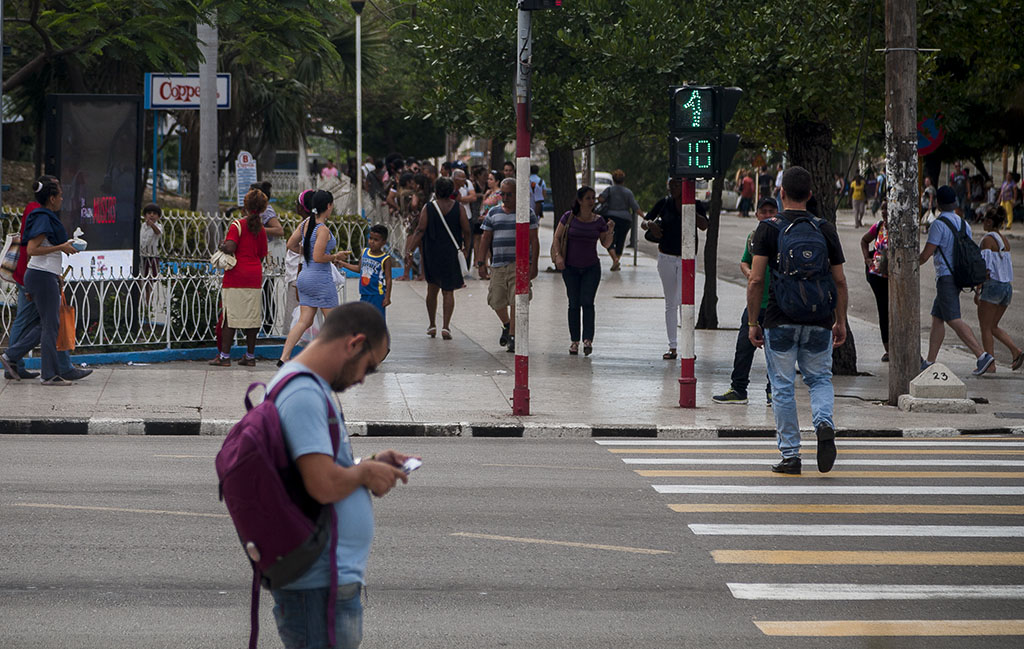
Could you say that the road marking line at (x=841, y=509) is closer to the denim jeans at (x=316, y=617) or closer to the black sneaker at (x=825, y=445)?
the black sneaker at (x=825, y=445)

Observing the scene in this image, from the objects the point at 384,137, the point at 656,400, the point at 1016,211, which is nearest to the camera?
the point at 656,400

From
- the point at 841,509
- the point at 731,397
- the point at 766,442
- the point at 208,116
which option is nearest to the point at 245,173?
the point at 208,116

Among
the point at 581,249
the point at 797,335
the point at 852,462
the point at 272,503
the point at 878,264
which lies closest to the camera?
the point at 272,503

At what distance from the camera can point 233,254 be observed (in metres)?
14.1

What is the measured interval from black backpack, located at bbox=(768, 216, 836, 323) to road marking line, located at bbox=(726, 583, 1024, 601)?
8.90ft

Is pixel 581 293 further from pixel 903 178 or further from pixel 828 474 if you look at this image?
pixel 828 474

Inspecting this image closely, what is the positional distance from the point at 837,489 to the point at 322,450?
592 cm

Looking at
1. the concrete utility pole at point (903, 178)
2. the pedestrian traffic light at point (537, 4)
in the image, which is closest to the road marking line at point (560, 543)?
the pedestrian traffic light at point (537, 4)

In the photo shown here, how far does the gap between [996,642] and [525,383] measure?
254 inches

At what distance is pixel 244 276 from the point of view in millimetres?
14234

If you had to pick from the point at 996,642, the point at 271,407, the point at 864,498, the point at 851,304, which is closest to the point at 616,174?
the point at 851,304

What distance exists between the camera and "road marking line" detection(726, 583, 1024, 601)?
6.56 m

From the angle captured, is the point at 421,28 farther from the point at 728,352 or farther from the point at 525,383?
the point at 525,383

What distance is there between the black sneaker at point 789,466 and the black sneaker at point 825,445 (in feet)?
0.82
